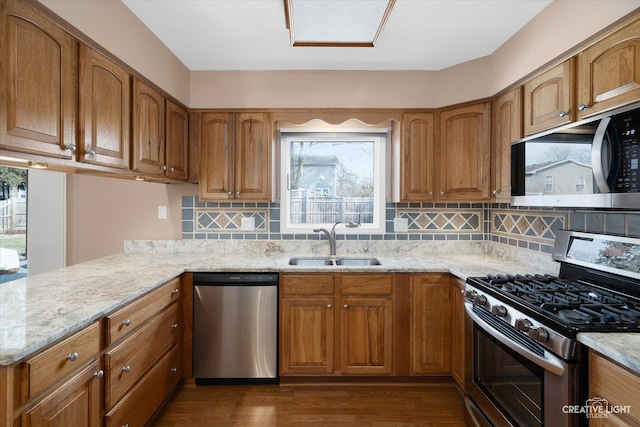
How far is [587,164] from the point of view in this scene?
60.0 inches

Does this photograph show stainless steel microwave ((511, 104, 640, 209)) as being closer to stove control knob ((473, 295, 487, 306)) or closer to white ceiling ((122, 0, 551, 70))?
stove control knob ((473, 295, 487, 306))

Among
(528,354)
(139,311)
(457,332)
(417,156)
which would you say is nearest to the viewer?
(528,354)

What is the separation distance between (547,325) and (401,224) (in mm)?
1731

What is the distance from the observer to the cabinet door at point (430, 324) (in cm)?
240

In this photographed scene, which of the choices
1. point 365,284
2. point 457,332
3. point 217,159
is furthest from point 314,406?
point 217,159

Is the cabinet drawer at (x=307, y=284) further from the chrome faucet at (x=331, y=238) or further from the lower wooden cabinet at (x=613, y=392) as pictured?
the lower wooden cabinet at (x=613, y=392)

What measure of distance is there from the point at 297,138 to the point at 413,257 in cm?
145

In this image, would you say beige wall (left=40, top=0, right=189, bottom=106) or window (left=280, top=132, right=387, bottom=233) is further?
window (left=280, top=132, right=387, bottom=233)

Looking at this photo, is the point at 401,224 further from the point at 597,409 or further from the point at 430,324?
the point at 597,409

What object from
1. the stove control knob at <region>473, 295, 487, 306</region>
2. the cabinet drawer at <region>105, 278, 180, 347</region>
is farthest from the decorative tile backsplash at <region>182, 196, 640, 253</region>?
the stove control knob at <region>473, 295, 487, 306</region>

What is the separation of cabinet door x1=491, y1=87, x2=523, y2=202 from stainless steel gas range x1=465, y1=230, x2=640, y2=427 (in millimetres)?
480

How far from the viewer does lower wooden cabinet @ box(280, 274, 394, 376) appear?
240 centimetres

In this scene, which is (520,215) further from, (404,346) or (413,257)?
(404,346)

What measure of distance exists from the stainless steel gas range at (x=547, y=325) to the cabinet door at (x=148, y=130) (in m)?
2.15
